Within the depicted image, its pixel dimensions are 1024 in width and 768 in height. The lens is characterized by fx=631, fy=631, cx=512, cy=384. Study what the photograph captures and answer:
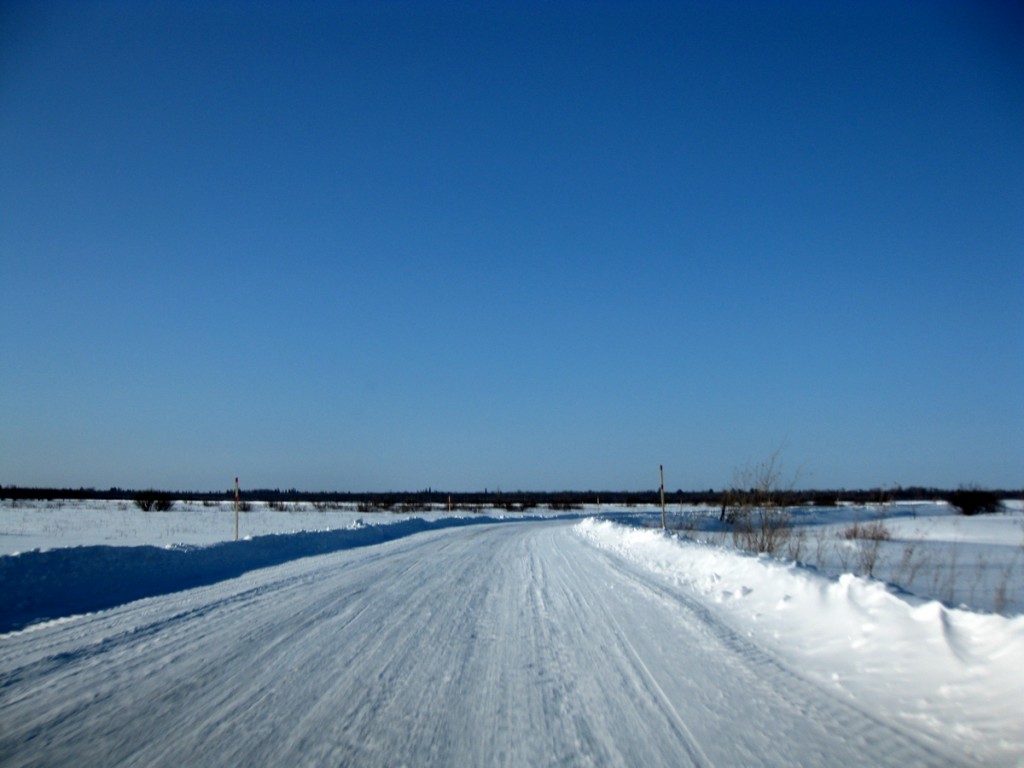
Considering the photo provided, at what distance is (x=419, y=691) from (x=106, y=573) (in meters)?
8.31

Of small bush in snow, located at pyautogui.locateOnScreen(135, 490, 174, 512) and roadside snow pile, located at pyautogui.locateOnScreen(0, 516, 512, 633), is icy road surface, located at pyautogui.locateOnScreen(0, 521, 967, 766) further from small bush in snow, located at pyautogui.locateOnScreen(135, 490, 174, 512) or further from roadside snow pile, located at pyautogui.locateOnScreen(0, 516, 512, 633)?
small bush in snow, located at pyautogui.locateOnScreen(135, 490, 174, 512)

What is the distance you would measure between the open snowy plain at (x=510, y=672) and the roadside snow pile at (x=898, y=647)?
0.02 metres

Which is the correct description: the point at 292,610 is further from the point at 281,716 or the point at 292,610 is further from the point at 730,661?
the point at 730,661

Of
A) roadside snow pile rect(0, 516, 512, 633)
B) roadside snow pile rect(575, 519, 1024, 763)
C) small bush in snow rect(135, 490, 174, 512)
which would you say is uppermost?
roadside snow pile rect(575, 519, 1024, 763)

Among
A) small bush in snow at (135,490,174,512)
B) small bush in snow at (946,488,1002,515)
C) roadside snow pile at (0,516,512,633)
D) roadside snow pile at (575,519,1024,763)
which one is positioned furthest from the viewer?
small bush in snow at (135,490,174,512)

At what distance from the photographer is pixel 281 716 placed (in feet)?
13.4

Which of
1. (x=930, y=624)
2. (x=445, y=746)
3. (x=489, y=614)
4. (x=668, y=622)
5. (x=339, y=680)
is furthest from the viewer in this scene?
(x=489, y=614)

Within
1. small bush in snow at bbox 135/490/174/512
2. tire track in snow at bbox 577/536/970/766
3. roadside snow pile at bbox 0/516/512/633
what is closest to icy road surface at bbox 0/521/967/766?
tire track in snow at bbox 577/536/970/766

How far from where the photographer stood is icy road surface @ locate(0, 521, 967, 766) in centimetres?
357

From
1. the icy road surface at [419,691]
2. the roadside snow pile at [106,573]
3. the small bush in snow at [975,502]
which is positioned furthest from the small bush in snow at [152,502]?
the small bush in snow at [975,502]

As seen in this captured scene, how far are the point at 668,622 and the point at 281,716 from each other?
438 centimetres

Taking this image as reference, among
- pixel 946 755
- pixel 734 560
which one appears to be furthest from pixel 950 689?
pixel 734 560

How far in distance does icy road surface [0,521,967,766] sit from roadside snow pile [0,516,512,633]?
3.08ft

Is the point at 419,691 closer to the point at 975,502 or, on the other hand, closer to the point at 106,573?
the point at 106,573
